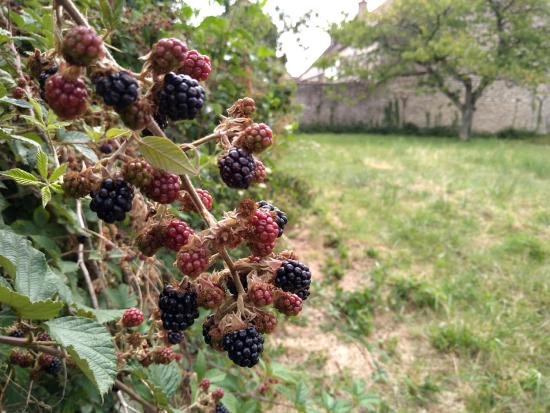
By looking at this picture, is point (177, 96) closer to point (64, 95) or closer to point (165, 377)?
point (64, 95)

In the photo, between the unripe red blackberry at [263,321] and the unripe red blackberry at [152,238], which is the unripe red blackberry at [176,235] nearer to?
the unripe red blackberry at [152,238]

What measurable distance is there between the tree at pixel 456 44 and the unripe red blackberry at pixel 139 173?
13290 millimetres

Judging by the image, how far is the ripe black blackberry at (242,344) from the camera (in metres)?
0.60

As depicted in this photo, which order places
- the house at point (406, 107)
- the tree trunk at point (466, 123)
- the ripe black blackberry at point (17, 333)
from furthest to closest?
the house at point (406, 107), the tree trunk at point (466, 123), the ripe black blackberry at point (17, 333)

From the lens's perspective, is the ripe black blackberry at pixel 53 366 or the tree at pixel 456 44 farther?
the tree at pixel 456 44

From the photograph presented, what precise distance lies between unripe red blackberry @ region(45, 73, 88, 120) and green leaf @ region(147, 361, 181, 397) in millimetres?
708

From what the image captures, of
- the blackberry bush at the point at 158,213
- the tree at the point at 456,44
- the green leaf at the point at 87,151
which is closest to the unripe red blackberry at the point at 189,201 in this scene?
the blackberry bush at the point at 158,213

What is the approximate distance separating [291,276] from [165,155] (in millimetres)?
244

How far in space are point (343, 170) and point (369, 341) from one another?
13.7 feet

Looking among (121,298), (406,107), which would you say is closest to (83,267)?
(121,298)

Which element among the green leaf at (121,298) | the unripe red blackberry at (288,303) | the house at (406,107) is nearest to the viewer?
the unripe red blackberry at (288,303)

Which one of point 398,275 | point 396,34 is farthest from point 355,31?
point 398,275

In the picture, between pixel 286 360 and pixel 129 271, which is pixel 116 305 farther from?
pixel 286 360

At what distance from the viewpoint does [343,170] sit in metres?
6.64
